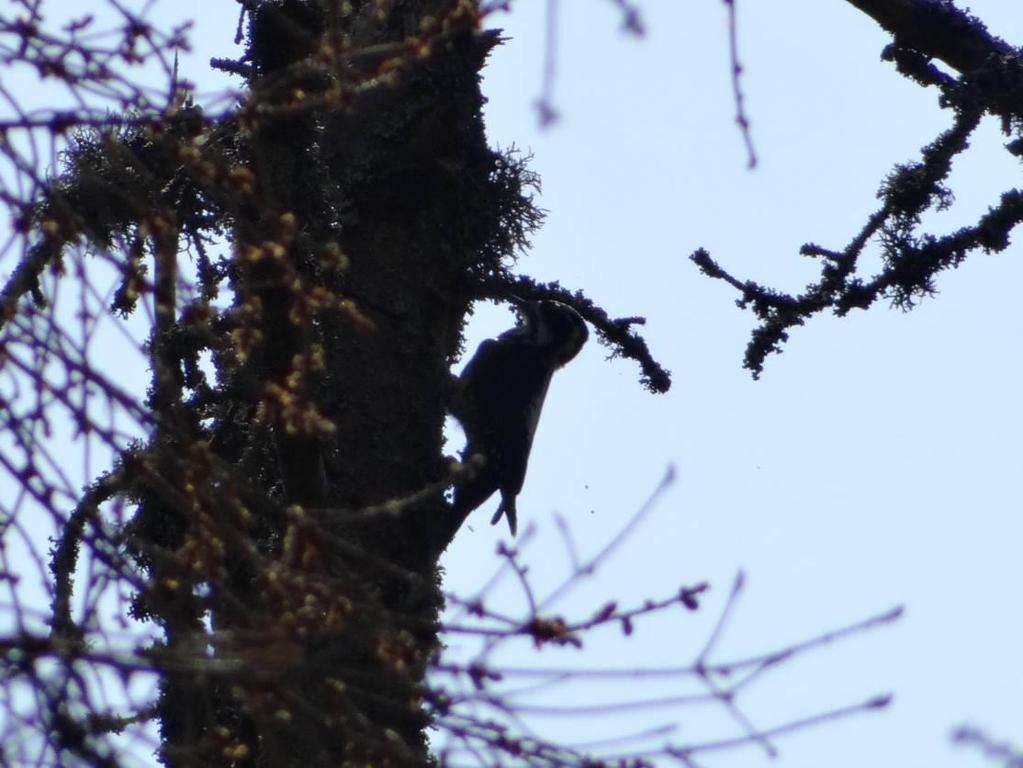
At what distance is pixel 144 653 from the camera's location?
189 cm

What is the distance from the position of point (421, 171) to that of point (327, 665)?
3199 mm

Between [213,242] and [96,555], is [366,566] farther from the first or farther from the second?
[96,555]

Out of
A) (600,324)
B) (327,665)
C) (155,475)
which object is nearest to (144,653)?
(327,665)

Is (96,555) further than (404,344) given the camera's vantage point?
No

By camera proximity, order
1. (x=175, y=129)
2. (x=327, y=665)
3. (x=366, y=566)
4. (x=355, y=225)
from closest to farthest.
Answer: (x=327, y=665) < (x=175, y=129) < (x=366, y=566) < (x=355, y=225)

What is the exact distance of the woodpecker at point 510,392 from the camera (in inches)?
283

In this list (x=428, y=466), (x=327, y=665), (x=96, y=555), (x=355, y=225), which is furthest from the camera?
(x=355, y=225)

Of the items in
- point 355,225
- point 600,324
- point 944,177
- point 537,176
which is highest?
point 537,176

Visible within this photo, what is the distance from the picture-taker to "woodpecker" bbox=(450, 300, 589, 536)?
23.6ft

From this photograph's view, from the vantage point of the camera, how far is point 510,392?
766cm

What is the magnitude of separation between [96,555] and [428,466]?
2.32 m

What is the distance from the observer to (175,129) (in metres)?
2.87

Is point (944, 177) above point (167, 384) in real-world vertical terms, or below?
above

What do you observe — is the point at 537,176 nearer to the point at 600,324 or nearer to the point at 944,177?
the point at 600,324
